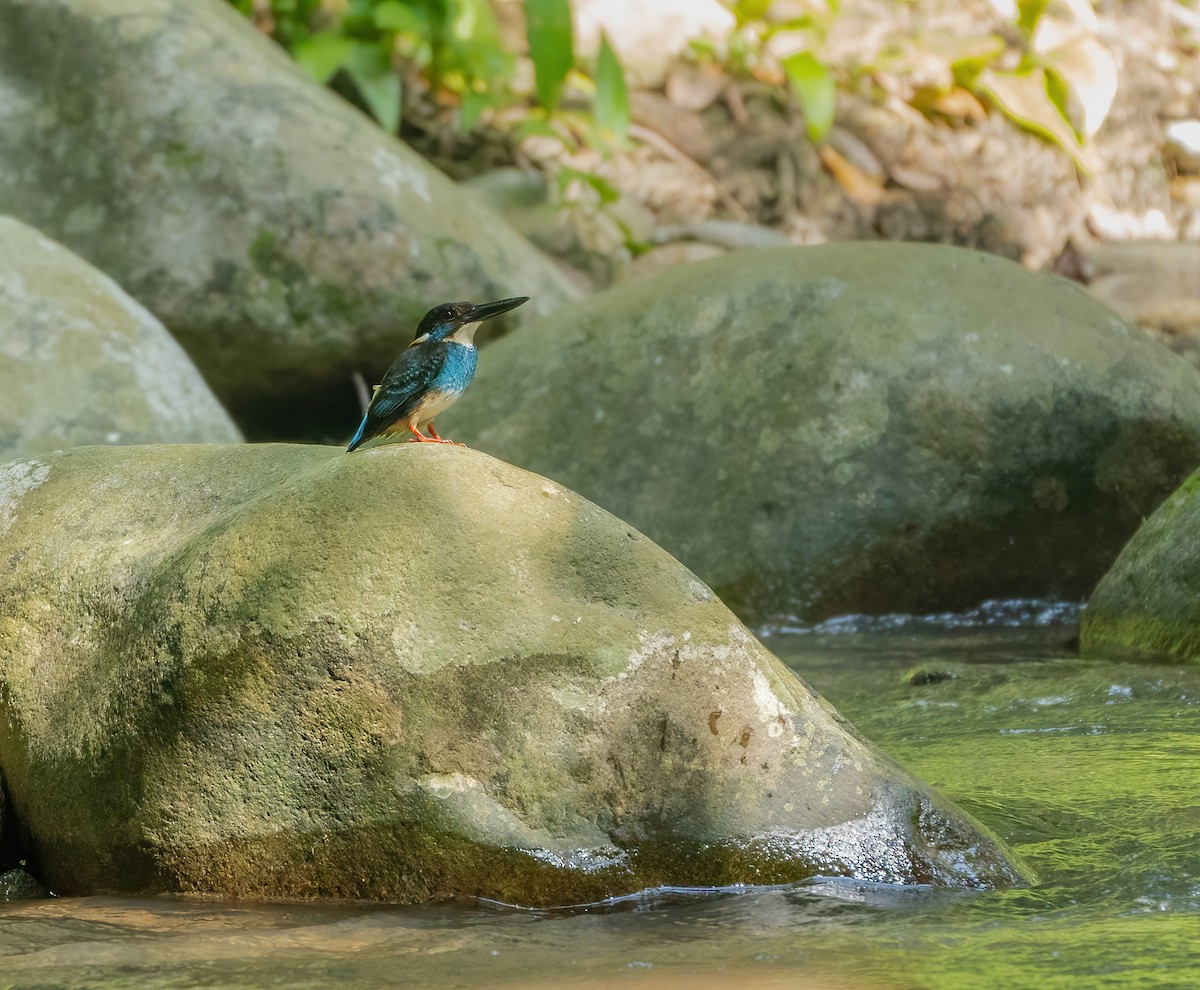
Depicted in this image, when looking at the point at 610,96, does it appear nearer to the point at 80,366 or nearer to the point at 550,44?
the point at 550,44

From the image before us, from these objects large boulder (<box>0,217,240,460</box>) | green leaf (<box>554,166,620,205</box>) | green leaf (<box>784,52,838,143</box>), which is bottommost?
large boulder (<box>0,217,240,460</box>)

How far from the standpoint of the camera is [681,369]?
5.69 metres

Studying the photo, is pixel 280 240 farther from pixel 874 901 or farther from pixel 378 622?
pixel 874 901

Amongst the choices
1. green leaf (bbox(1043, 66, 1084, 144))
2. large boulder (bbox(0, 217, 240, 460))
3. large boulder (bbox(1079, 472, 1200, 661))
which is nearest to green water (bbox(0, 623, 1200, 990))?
large boulder (bbox(1079, 472, 1200, 661))

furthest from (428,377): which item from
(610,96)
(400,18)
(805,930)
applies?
(610,96)

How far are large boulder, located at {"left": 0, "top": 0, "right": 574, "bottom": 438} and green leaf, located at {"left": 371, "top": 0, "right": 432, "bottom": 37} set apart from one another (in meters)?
1.97

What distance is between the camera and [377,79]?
28.9 feet

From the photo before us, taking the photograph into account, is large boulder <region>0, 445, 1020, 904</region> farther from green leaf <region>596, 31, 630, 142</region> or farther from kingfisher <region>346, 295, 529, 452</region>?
green leaf <region>596, 31, 630, 142</region>

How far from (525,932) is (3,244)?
4023mm

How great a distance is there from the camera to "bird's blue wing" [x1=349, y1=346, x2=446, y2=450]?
3.31m

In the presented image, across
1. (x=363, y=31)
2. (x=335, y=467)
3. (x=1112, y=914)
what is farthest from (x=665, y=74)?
(x=1112, y=914)

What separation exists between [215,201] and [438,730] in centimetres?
469

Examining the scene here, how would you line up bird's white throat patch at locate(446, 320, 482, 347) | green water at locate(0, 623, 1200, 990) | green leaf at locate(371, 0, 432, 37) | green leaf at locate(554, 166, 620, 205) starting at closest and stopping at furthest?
green water at locate(0, 623, 1200, 990) → bird's white throat patch at locate(446, 320, 482, 347) → green leaf at locate(371, 0, 432, 37) → green leaf at locate(554, 166, 620, 205)

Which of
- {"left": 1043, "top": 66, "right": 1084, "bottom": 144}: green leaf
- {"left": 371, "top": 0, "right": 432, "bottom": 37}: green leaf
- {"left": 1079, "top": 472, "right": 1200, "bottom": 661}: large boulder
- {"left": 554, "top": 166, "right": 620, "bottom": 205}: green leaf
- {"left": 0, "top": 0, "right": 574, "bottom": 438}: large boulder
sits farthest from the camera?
{"left": 1043, "top": 66, "right": 1084, "bottom": 144}: green leaf
